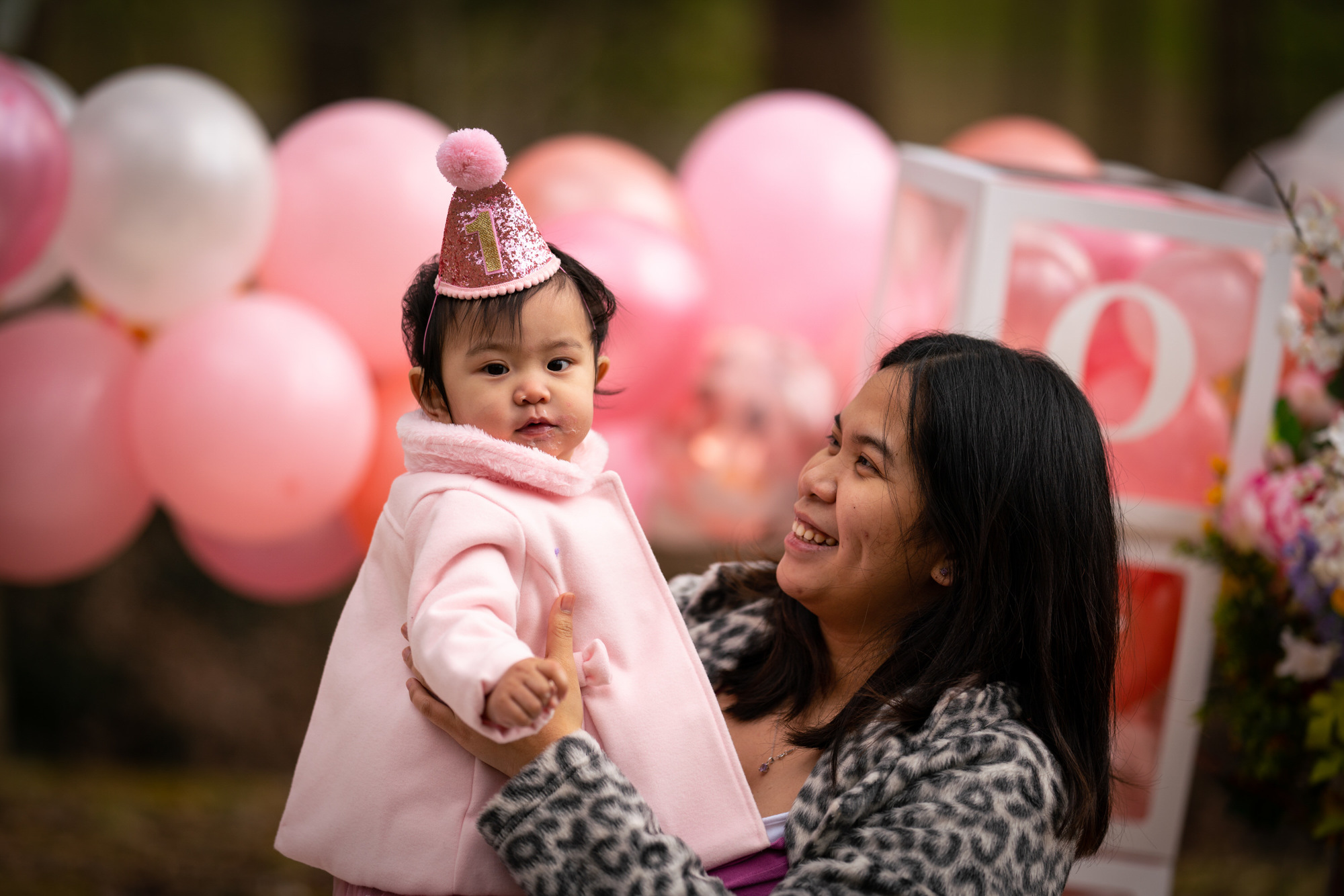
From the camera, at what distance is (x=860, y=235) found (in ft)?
10.0

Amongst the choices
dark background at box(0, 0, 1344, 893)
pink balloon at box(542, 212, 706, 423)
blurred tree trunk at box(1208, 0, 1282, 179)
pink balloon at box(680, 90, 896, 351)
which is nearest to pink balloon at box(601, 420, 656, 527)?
pink balloon at box(542, 212, 706, 423)

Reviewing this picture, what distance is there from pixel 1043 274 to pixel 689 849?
138 centimetres

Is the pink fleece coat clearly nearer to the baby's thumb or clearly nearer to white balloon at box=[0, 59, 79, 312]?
the baby's thumb

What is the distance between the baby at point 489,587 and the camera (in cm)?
132

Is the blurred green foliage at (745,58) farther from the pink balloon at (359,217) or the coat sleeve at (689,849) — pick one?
the coat sleeve at (689,849)

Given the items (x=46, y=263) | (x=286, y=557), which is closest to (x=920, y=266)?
(x=286, y=557)

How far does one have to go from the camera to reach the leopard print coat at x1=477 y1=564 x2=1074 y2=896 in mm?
1271

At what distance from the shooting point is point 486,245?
1333mm

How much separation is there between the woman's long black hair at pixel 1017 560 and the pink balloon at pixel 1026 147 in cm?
203

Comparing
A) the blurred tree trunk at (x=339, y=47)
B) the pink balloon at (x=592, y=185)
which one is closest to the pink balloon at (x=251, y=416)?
the pink balloon at (x=592, y=185)

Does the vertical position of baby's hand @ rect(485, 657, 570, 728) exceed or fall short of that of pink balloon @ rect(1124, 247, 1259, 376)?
it falls short

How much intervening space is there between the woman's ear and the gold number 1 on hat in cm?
17

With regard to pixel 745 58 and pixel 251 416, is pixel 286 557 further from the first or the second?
pixel 745 58

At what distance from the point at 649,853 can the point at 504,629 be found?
0.96 ft
